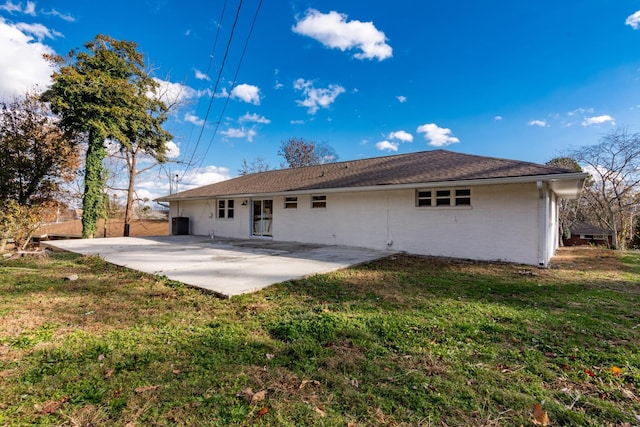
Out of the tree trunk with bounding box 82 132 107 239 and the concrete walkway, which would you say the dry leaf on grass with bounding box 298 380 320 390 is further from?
the tree trunk with bounding box 82 132 107 239

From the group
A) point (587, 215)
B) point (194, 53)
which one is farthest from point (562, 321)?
point (587, 215)

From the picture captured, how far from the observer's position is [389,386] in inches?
85.9

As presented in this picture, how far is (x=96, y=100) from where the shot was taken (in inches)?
598

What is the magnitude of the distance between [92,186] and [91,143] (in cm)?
235

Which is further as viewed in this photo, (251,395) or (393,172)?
(393,172)

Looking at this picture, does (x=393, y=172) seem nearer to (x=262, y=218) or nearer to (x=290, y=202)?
(x=290, y=202)

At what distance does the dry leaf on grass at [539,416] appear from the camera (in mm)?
1810

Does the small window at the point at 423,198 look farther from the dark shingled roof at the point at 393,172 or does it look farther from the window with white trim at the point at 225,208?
the window with white trim at the point at 225,208

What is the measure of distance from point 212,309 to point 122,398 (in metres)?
1.92

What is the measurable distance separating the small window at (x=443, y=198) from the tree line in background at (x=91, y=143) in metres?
13.8

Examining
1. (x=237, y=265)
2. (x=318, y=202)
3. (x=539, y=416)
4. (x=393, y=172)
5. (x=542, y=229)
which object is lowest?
(x=539, y=416)

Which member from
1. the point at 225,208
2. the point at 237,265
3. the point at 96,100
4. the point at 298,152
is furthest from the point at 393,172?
the point at 298,152

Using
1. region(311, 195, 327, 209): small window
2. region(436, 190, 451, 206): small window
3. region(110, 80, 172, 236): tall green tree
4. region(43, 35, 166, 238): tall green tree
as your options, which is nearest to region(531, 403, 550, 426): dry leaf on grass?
region(436, 190, 451, 206): small window

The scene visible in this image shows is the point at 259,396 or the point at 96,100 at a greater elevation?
the point at 96,100
